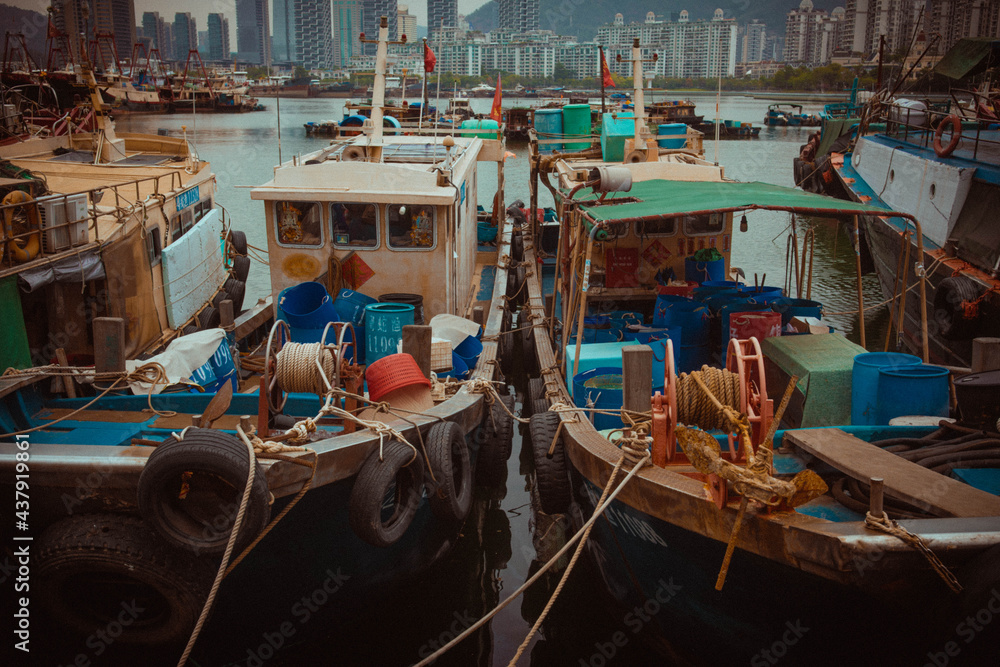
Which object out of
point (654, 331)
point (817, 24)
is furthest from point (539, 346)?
point (817, 24)

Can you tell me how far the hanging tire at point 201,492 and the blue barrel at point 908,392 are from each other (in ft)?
14.6

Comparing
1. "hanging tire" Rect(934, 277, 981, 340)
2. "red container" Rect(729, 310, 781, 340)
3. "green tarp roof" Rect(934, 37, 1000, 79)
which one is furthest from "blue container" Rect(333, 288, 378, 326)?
"green tarp roof" Rect(934, 37, 1000, 79)

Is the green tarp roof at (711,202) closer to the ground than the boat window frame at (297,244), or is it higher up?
higher up

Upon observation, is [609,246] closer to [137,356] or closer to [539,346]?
[539,346]

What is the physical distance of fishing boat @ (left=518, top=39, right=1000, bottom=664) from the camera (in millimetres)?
3725

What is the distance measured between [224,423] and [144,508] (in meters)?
2.17

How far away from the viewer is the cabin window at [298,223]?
26.2ft

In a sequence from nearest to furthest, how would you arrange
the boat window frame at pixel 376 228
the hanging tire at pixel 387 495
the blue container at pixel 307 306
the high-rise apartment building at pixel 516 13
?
the hanging tire at pixel 387 495
the blue container at pixel 307 306
the boat window frame at pixel 376 228
the high-rise apartment building at pixel 516 13

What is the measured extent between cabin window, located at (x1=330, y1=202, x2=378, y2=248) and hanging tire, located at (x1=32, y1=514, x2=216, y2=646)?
4.20m

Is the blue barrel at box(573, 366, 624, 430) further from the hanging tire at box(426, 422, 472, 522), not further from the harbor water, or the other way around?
the hanging tire at box(426, 422, 472, 522)

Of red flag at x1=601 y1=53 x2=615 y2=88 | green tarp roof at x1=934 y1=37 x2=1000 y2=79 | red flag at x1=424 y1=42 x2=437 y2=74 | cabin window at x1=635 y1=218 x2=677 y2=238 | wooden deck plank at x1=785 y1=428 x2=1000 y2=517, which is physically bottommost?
wooden deck plank at x1=785 y1=428 x2=1000 y2=517

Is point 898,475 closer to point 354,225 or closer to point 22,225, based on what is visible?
point 354,225

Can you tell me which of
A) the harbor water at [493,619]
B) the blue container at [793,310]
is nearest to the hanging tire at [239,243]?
the harbor water at [493,619]

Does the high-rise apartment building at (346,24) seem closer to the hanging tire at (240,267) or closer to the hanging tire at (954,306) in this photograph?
the hanging tire at (240,267)
